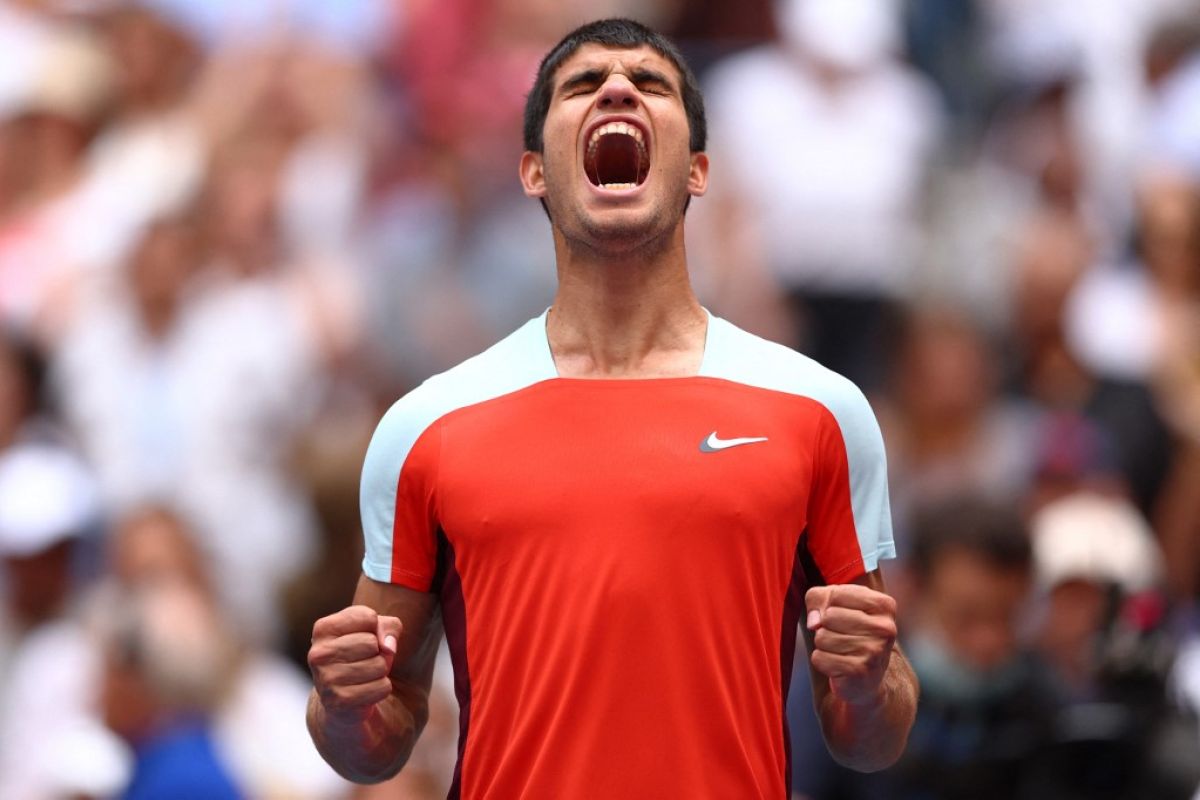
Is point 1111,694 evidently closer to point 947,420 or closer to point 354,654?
point 947,420

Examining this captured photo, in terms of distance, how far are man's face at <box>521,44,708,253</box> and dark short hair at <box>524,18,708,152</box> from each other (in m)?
0.02

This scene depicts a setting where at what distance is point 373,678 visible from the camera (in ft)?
12.5

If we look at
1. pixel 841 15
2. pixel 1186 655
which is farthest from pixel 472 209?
pixel 1186 655

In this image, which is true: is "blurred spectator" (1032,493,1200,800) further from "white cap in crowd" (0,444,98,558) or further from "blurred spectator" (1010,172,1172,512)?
"white cap in crowd" (0,444,98,558)

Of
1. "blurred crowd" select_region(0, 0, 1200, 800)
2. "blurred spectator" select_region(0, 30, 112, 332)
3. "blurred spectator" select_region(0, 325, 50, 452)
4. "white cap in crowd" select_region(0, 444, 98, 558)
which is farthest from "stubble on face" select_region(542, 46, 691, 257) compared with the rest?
"blurred spectator" select_region(0, 30, 112, 332)

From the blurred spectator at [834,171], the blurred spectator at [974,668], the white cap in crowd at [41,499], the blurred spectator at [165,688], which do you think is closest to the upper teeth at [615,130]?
the blurred spectator at [974,668]

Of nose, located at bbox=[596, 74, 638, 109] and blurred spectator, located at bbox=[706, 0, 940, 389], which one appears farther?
blurred spectator, located at bbox=[706, 0, 940, 389]

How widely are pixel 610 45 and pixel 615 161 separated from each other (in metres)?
0.24

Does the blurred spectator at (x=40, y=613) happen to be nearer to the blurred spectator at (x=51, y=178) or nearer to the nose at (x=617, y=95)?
the blurred spectator at (x=51, y=178)

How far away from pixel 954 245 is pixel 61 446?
11.9 ft

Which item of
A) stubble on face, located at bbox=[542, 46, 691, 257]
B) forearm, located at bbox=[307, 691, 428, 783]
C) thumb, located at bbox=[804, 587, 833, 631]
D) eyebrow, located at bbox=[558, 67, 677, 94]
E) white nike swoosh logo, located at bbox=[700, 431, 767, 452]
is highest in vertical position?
eyebrow, located at bbox=[558, 67, 677, 94]

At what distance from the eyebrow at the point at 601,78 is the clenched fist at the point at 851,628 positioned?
43.3 inches

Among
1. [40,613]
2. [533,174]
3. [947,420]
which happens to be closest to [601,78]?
[533,174]

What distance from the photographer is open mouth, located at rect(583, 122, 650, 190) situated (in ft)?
13.7
